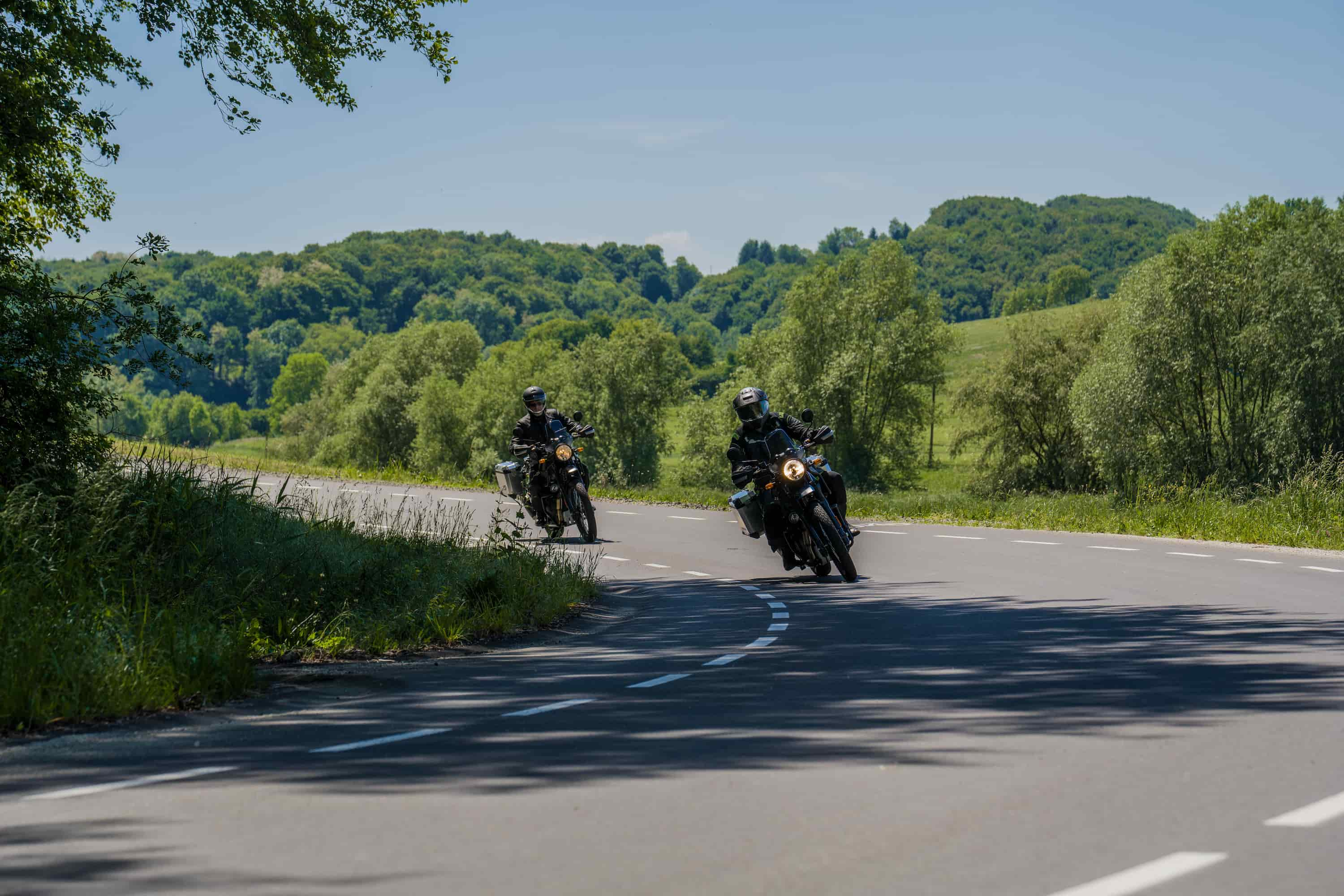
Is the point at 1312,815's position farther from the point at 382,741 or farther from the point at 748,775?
the point at 382,741

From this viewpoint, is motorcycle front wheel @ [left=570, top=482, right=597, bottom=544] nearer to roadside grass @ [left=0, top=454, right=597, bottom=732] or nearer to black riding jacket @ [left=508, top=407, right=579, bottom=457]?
black riding jacket @ [left=508, top=407, right=579, bottom=457]

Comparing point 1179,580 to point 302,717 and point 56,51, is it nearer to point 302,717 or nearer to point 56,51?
point 302,717

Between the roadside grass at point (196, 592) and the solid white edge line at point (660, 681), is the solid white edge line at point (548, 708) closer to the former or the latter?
the solid white edge line at point (660, 681)

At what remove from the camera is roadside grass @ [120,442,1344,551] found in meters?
21.8

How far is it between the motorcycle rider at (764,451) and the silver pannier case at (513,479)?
20.2ft

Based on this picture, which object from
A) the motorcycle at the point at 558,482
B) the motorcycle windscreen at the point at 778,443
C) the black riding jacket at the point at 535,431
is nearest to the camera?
the motorcycle windscreen at the point at 778,443

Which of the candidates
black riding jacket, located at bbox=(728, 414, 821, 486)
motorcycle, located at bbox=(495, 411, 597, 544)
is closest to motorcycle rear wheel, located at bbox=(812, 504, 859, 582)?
black riding jacket, located at bbox=(728, 414, 821, 486)

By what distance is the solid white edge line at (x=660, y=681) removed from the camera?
7.78 meters

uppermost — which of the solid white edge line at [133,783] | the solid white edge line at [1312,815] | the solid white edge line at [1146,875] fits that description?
the solid white edge line at [133,783]

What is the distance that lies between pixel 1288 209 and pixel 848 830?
62.1m

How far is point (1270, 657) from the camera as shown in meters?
8.48

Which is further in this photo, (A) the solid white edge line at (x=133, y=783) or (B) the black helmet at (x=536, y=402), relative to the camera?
(B) the black helmet at (x=536, y=402)

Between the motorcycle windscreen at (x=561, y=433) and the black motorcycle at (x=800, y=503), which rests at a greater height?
the motorcycle windscreen at (x=561, y=433)

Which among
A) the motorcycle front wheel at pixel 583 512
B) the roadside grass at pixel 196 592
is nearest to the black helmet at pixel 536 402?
the motorcycle front wheel at pixel 583 512
